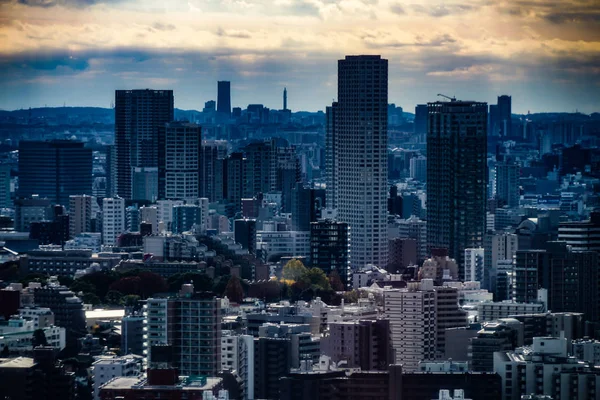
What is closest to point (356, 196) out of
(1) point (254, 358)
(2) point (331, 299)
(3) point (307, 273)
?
(3) point (307, 273)

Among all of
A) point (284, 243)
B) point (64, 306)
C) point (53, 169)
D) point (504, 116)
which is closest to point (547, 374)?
point (64, 306)

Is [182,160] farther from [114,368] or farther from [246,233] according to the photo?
[114,368]

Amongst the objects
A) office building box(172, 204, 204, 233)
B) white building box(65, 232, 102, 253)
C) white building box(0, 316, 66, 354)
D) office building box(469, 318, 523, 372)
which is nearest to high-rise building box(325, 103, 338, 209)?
office building box(172, 204, 204, 233)

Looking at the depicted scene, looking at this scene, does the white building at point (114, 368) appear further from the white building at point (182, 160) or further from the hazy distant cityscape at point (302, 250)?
the white building at point (182, 160)

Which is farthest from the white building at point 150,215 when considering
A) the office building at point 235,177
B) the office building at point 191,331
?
the office building at point 191,331

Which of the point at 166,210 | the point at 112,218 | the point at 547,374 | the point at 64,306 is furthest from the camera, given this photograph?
the point at 166,210

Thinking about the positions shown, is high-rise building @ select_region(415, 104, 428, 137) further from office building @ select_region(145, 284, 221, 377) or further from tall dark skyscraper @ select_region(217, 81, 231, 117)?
office building @ select_region(145, 284, 221, 377)
